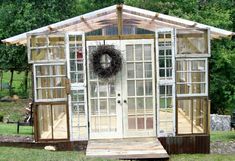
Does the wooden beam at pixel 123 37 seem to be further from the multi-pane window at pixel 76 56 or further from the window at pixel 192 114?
the window at pixel 192 114

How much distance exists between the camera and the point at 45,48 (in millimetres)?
10078

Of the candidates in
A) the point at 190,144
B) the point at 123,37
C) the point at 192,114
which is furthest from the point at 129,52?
the point at 190,144

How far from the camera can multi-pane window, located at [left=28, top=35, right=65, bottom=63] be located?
1005 centimetres

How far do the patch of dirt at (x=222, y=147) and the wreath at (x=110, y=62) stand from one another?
306 cm

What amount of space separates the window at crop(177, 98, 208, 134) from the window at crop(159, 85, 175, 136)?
20 cm

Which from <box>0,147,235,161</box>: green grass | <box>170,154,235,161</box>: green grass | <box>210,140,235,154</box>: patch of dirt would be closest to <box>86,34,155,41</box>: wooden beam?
<box>0,147,235,161</box>: green grass

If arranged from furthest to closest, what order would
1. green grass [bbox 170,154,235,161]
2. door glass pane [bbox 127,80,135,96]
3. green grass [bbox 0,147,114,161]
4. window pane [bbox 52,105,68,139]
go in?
door glass pane [bbox 127,80,135,96]
window pane [bbox 52,105,68,139]
green grass [bbox 170,154,235,161]
green grass [bbox 0,147,114,161]

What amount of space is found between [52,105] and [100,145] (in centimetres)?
142

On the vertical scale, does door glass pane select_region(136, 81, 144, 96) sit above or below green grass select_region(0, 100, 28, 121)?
above

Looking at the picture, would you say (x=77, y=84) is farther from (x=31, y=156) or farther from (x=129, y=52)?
(x=31, y=156)

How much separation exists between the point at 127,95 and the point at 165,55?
1267mm

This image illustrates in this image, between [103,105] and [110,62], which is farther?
[103,105]

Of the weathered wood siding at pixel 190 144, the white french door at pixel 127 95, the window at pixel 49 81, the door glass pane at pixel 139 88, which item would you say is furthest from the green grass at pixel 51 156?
the door glass pane at pixel 139 88

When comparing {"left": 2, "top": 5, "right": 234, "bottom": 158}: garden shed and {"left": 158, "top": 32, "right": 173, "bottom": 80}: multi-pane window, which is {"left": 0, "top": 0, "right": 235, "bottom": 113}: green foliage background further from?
{"left": 158, "top": 32, "right": 173, "bottom": 80}: multi-pane window
